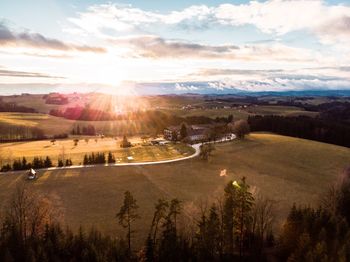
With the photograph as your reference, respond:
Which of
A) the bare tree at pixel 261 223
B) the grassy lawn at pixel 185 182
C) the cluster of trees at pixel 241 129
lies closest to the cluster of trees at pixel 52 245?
the grassy lawn at pixel 185 182

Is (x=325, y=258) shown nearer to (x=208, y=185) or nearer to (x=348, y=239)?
(x=348, y=239)

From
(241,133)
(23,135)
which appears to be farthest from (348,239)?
(23,135)

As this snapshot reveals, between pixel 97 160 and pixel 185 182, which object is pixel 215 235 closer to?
pixel 185 182

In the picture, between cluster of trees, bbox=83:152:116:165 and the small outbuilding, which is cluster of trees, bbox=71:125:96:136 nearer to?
cluster of trees, bbox=83:152:116:165

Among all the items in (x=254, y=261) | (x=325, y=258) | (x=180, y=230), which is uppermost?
(x=325, y=258)

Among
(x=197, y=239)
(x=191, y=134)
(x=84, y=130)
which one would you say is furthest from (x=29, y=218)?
(x=84, y=130)

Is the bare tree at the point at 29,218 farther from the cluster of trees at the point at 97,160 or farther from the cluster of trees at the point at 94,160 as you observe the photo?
the cluster of trees at the point at 97,160
